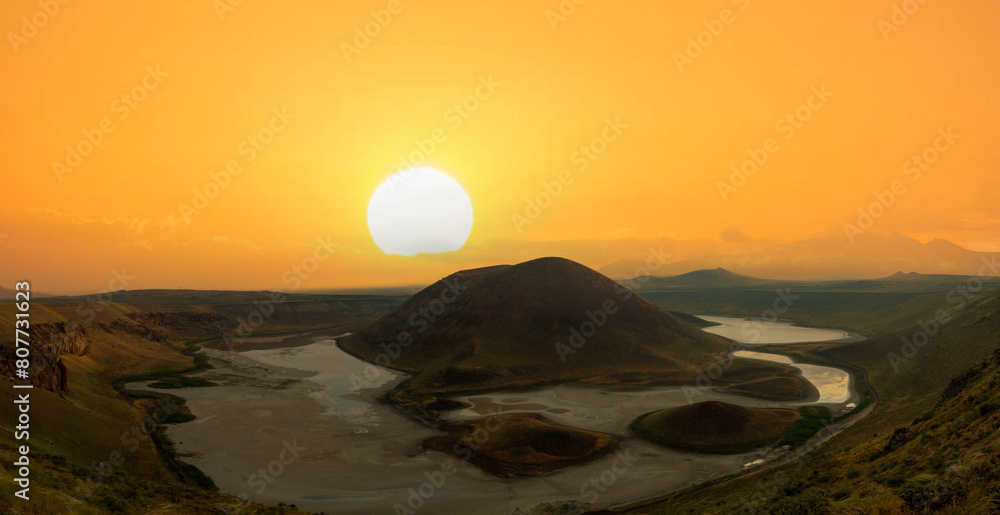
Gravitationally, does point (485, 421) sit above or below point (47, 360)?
below

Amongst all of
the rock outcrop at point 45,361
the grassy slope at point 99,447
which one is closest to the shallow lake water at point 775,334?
the grassy slope at point 99,447

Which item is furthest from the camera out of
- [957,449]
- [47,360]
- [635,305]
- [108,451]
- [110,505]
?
[635,305]

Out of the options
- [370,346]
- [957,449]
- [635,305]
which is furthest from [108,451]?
[635,305]

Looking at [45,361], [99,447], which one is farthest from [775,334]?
[45,361]

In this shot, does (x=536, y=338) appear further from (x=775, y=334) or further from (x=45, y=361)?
(x=775, y=334)

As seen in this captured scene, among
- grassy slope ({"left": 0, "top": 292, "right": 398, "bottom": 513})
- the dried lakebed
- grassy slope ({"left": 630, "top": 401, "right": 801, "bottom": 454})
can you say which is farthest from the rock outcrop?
grassy slope ({"left": 630, "top": 401, "right": 801, "bottom": 454})

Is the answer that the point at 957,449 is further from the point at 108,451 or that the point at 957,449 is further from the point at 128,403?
the point at 128,403

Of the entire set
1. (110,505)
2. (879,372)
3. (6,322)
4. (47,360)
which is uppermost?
(6,322)
